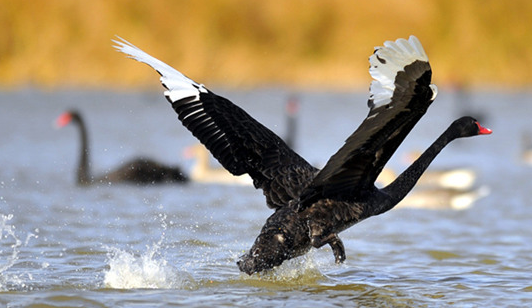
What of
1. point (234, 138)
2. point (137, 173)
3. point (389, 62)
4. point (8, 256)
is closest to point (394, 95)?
point (389, 62)

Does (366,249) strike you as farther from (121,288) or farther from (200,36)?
(200,36)

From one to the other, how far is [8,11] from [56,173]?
65043mm

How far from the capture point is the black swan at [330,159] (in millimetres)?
4824

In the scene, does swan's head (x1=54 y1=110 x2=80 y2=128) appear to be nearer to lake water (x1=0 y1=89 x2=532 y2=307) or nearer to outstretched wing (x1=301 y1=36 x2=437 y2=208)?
lake water (x1=0 y1=89 x2=532 y2=307)

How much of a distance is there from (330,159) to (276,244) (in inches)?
26.6

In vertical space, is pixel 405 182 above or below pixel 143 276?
above

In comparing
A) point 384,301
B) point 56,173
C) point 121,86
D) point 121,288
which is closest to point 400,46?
point 384,301

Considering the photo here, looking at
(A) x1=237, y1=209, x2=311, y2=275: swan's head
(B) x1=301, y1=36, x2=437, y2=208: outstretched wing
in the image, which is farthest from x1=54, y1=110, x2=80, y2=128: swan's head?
(B) x1=301, y1=36, x2=437, y2=208: outstretched wing

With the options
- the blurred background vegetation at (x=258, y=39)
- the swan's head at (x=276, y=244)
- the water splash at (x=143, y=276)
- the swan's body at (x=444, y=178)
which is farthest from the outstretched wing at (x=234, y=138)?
the blurred background vegetation at (x=258, y=39)

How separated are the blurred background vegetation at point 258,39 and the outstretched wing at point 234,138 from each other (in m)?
58.9

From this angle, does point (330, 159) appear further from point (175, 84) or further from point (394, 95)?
point (175, 84)

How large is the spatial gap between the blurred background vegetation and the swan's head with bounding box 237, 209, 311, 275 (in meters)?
59.6

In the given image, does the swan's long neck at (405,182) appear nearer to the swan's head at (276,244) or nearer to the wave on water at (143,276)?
the swan's head at (276,244)

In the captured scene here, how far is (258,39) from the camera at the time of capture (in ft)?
246
